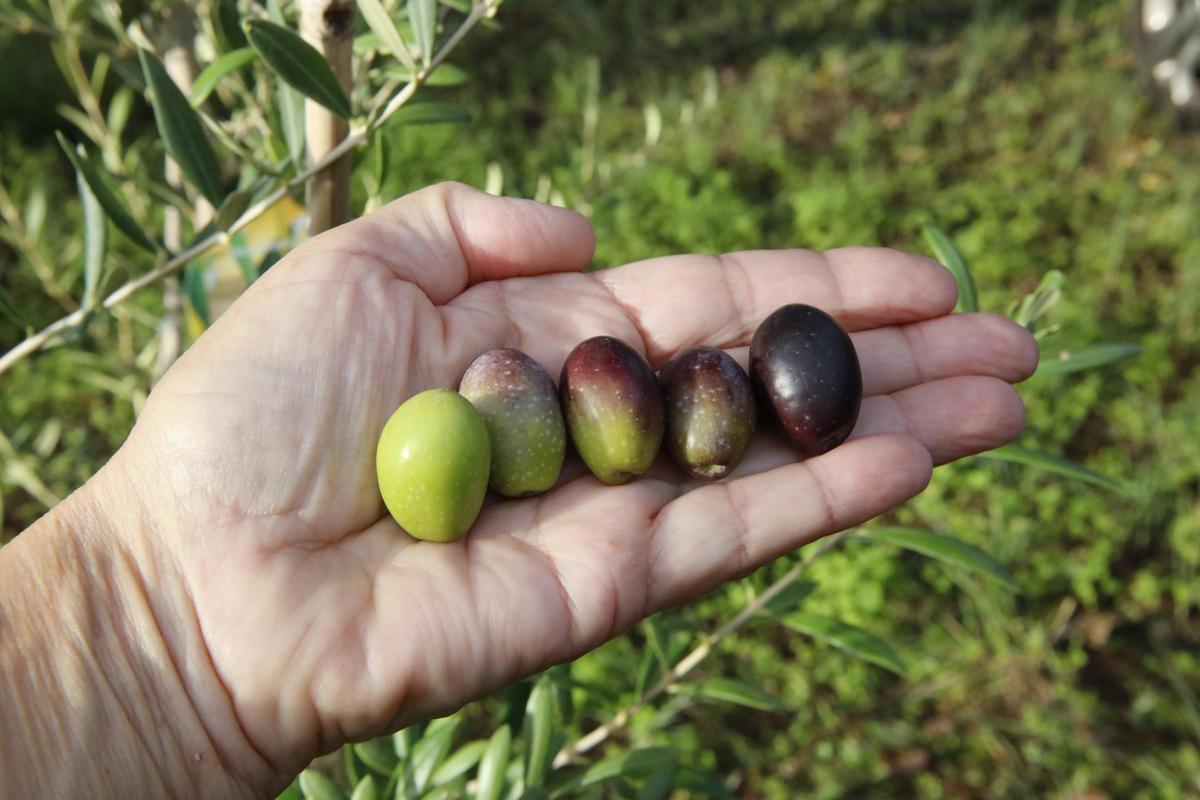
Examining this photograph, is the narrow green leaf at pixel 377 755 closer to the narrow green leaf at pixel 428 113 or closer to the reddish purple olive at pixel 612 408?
the reddish purple olive at pixel 612 408

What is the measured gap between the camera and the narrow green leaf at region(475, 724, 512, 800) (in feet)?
4.86

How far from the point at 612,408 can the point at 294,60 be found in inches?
27.6

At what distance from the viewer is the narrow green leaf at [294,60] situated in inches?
54.0

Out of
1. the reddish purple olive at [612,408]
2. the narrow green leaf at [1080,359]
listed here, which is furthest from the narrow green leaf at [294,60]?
the narrow green leaf at [1080,359]

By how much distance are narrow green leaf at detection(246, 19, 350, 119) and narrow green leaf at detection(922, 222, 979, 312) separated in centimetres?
120

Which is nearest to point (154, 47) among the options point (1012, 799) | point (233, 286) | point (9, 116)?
point (233, 286)

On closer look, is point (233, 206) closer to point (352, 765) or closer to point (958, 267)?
point (352, 765)

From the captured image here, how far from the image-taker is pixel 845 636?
1.80 metres

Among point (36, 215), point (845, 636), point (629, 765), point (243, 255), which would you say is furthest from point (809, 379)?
point (36, 215)

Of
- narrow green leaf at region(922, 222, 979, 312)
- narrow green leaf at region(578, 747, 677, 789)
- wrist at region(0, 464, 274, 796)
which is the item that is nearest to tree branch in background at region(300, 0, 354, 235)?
wrist at region(0, 464, 274, 796)

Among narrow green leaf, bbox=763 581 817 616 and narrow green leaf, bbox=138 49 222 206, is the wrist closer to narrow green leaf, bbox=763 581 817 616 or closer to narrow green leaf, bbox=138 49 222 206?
narrow green leaf, bbox=138 49 222 206

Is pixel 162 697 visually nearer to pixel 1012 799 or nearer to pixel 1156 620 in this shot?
pixel 1012 799

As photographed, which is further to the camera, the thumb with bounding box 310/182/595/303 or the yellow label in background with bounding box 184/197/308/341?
the yellow label in background with bounding box 184/197/308/341

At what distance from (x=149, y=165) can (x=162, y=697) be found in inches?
130
